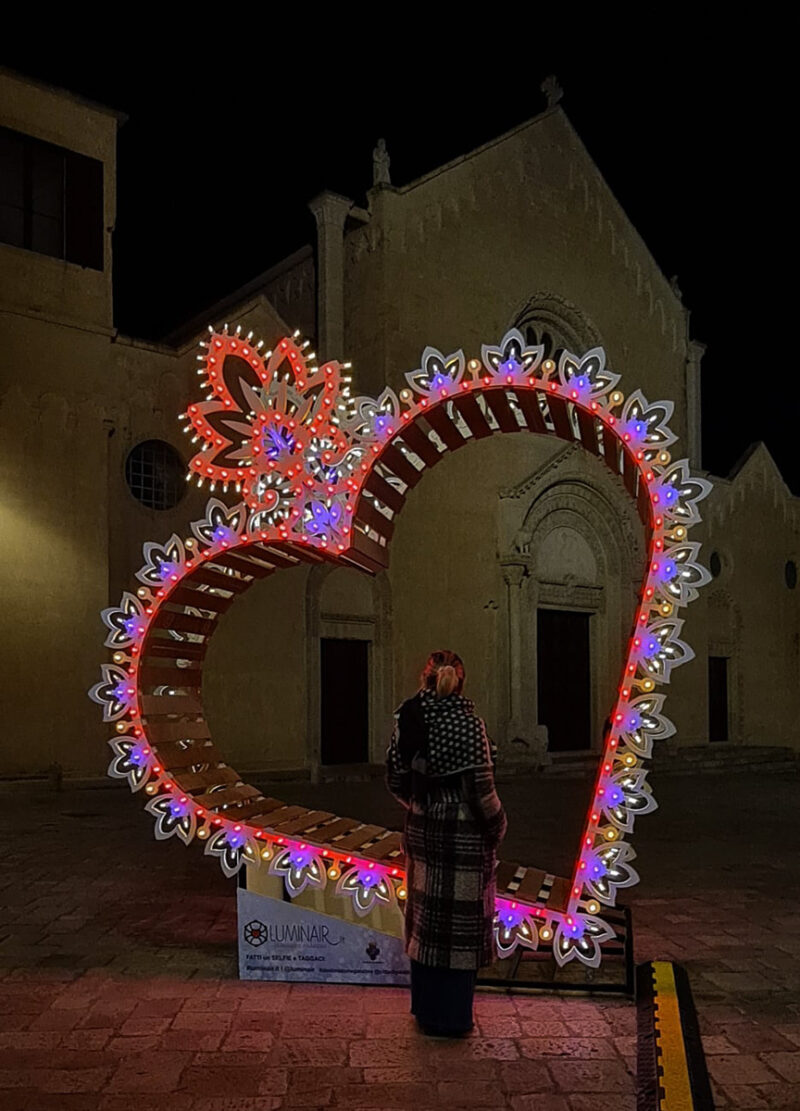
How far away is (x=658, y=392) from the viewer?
24.8 meters

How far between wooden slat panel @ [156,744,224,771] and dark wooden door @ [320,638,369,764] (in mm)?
11139


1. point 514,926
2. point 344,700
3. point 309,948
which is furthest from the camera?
point 344,700

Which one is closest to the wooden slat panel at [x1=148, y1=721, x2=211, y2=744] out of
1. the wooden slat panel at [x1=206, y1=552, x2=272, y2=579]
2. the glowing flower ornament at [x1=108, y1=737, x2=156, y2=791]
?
the glowing flower ornament at [x1=108, y1=737, x2=156, y2=791]

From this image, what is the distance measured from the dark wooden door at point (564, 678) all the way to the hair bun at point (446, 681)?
645 inches

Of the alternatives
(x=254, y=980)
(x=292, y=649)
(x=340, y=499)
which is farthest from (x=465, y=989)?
(x=292, y=649)

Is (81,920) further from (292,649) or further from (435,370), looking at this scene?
(292,649)

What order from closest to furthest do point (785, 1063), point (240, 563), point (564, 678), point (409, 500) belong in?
point (785, 1063)
point (240, 563)
point (409, 500)
point (564, 678)

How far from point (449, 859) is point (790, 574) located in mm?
24691

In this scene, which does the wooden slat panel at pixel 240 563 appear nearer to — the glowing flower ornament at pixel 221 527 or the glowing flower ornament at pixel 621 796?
the glowing flower ornament at pixel 221 527

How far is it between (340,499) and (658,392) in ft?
63.8

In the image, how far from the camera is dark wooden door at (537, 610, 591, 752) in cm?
2180

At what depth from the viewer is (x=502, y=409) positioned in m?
6.60

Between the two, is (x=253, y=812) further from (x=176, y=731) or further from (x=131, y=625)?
(x=131, y=625)

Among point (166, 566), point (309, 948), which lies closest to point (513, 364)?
point (166, 566)
